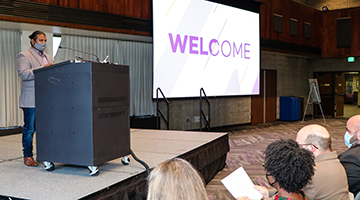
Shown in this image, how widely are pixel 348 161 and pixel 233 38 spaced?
21.2ft

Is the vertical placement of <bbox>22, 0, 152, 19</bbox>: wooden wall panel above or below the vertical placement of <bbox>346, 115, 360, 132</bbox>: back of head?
above

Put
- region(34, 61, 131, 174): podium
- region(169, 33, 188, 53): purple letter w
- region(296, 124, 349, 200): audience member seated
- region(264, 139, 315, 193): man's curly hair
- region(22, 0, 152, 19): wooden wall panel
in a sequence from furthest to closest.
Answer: region(169, 33, 188, 53): purple letter w, region(22, 0, 152, 19): wooden wall panel, region(34, 61, 131, 174): podium, region(296, 124, 349, 200): audience member seated, region(264, 139, 315, 193): man's curly hair

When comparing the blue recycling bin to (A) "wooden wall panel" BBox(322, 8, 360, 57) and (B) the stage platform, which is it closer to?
(A) "wooden wall panel" BBox(322, 8, 360, 57)

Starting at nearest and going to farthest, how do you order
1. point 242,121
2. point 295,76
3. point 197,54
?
point 197,54
point 242,121
point 295,76

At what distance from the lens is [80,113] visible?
7.88ft

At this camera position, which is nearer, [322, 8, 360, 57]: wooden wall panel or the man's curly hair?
the man's curly hair

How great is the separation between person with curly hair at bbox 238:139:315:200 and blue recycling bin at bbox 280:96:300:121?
36.4ft

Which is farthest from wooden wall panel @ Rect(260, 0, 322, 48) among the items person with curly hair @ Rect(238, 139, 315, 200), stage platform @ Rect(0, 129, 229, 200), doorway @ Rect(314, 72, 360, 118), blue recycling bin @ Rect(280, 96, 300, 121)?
person with curly hair @ Rect(238, 139, 315, 200)

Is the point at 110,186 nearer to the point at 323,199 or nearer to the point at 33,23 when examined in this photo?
the point at 323,199

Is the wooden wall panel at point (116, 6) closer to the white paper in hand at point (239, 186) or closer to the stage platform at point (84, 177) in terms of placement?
the stage platform at point (84, 177)

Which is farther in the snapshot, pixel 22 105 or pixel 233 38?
pixel 233 38

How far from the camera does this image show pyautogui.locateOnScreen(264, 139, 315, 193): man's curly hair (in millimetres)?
1546

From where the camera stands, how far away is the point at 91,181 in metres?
2.42

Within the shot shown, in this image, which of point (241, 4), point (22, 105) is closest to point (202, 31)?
point (241, 4)
